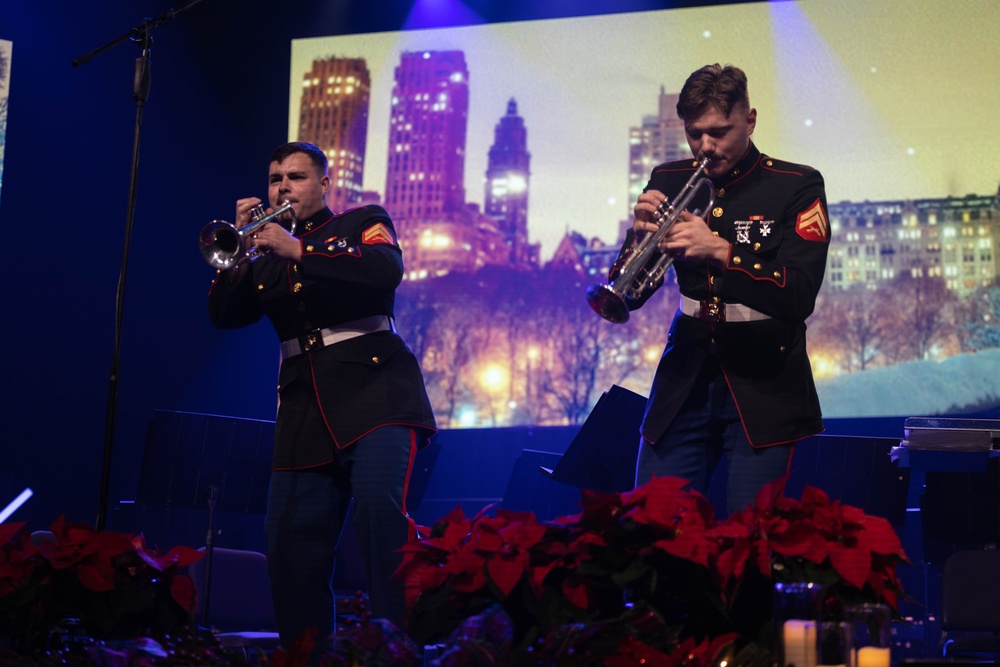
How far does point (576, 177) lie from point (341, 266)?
3.56 metres

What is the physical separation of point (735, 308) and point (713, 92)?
0.53 metres

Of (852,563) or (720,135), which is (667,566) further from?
(720,135)

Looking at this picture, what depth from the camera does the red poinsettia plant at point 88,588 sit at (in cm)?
253

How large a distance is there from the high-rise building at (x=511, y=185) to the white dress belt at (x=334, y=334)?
11.1 ft

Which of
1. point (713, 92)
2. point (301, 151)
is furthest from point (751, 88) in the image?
point (713, 92)

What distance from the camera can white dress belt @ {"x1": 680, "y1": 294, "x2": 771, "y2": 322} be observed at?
2.77 m

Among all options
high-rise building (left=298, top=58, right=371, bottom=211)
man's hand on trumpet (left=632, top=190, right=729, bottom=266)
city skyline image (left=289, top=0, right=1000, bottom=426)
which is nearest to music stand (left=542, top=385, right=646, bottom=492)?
man's hand on trumpet (left=632, top=190, right=729, bottom=266)

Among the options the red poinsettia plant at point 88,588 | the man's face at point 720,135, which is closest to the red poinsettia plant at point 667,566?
the red poinsettia plant at point 88,588

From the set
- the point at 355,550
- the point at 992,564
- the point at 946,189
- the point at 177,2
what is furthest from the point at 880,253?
the point at 177,2

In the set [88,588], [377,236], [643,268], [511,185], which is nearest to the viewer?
[88,588]

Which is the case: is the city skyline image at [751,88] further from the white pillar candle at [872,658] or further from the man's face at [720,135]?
the white pillar candle at [872,658]

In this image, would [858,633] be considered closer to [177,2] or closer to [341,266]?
[341,266]

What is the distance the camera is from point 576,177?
6492 mm

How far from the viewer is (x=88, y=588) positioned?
2.56m
